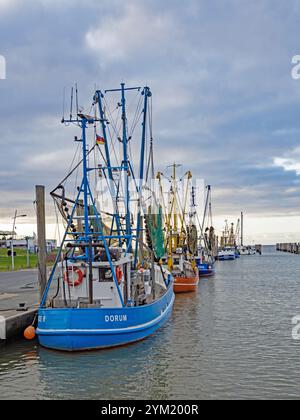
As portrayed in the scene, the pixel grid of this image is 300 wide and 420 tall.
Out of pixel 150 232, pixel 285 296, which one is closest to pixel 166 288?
pixel 150 232

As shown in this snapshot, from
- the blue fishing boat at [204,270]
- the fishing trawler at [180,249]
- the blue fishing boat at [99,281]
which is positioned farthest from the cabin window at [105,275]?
the blue fishing boat at [204,270]

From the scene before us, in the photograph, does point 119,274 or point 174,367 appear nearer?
point 174,367

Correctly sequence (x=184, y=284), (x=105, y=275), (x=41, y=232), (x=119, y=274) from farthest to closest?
(x=184, y=284) < (x=41, y=232) < (x=119, y=274) < (x=105, y=275)

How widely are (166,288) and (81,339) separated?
1229 centimetres

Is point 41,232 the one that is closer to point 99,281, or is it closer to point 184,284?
point 99,281

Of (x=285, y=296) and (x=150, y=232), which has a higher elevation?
(x=150, y=232)

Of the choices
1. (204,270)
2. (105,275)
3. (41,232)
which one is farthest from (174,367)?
(204,270)

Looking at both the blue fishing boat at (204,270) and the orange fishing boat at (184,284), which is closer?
the orange fishing boat at (184,284)

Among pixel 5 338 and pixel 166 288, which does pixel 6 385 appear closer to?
pixel 5 338

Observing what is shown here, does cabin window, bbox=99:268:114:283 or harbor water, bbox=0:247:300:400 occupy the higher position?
cabin window, bbox=99:268:114:283

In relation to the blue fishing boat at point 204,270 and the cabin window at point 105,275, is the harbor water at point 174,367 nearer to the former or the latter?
the cabin window at point 105,275

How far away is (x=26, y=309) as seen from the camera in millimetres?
21859

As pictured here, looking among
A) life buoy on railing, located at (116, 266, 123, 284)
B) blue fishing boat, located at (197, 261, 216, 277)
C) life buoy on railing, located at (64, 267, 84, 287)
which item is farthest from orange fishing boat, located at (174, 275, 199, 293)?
life buoy on railing, located at (64, 267, 84, 287)

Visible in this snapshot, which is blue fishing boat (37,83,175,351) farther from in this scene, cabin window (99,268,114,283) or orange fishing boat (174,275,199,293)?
orange fishing boat (174,275,199,293)
